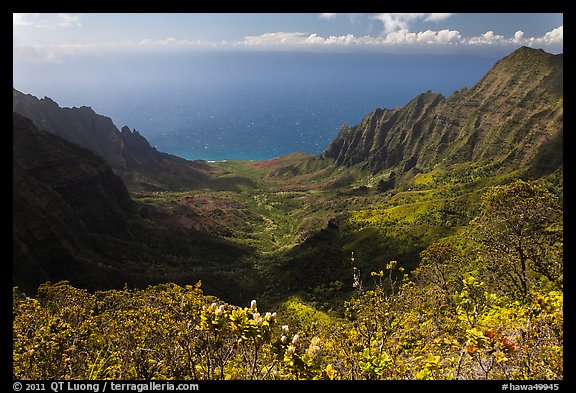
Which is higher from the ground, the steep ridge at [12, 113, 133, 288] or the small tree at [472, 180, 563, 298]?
the small tree at [472, 180, 563, 298]

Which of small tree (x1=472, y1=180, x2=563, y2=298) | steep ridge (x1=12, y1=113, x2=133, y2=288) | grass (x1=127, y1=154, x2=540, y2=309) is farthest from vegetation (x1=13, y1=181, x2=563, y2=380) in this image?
grass (x1=127, y1=154, x2=540, y2=309)

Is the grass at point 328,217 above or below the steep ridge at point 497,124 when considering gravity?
below

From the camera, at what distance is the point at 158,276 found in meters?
63.6

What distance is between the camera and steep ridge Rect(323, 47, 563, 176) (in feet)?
388

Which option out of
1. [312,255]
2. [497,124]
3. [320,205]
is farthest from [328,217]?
[497,124]

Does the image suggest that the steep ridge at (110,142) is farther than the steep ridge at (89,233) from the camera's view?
Yes

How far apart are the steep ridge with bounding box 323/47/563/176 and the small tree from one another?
99.5 meters

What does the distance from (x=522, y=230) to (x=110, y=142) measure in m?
197

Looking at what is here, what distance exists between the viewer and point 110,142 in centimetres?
18088

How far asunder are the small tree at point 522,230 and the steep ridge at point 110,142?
515ft

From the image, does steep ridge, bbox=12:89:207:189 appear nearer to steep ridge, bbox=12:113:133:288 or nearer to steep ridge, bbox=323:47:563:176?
steep ridge, bbox=12:113:133:288

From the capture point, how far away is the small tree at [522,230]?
1792 cm

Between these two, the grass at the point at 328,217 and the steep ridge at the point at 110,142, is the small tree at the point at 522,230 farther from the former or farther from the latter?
the steep ridge at the point at 110,142

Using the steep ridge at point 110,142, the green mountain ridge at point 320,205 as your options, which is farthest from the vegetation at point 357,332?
the steep ridge at point 110,142
